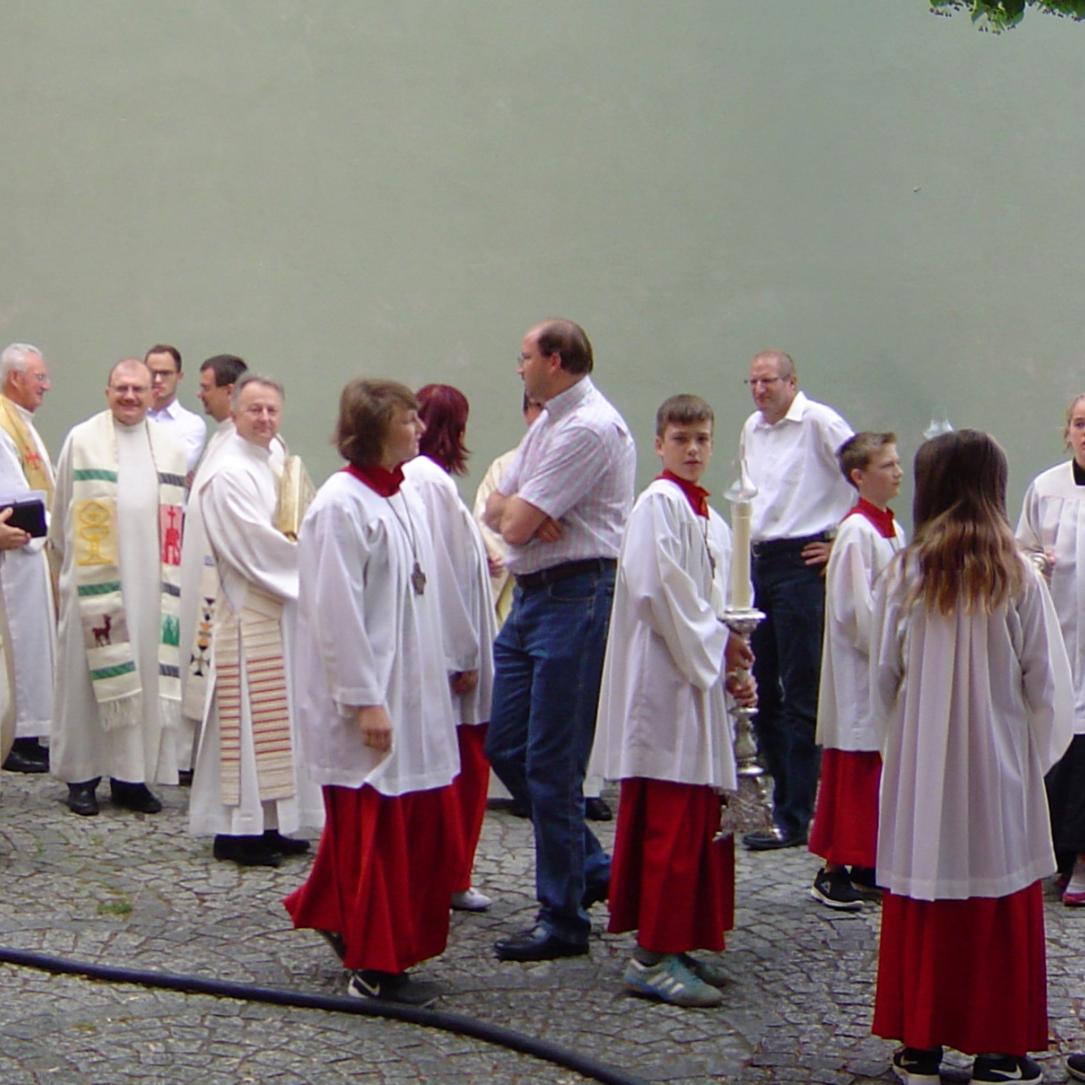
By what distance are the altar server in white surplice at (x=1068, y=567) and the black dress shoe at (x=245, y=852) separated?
300cm

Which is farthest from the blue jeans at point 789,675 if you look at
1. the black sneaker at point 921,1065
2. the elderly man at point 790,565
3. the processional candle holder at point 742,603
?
the black sneaker at point 921,1065

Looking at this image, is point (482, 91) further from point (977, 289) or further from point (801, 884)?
point (801, 884)

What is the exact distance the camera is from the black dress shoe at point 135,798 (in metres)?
8.22

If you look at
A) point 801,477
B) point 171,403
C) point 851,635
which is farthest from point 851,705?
point 171,403

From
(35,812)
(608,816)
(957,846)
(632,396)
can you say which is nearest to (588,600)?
(957,846)

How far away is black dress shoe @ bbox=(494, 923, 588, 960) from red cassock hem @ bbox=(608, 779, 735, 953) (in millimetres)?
300

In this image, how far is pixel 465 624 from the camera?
21.6ft

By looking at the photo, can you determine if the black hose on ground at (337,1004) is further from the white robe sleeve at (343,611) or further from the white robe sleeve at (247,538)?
the white robe sleeve at (247,538)

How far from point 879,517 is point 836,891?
1.36m

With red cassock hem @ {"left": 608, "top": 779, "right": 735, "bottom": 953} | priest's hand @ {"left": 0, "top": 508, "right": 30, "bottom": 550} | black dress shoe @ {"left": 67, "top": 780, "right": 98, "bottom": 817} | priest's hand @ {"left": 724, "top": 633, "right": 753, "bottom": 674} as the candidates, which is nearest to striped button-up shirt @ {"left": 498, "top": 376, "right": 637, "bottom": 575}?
priest's hand @ {"left": 724, "top": 633, "right": 753, "bottom": 674}

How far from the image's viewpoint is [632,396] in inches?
406

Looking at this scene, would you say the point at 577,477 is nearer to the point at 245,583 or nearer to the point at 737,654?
the point at 737,654

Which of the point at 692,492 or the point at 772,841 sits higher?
the point at 692,492

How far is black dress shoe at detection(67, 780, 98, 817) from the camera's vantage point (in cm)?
812
